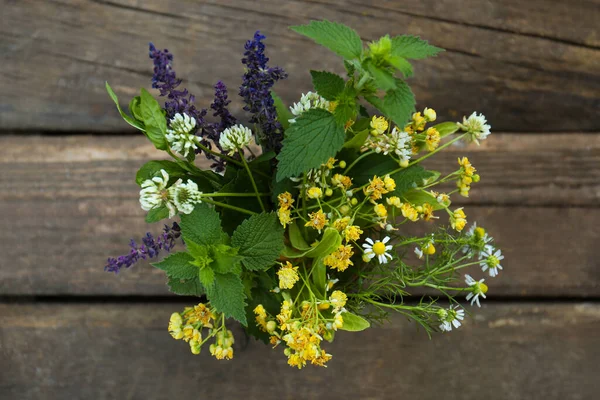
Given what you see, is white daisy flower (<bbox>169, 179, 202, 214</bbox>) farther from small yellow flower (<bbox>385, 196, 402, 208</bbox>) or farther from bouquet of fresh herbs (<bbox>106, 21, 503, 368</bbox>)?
small yellow flower (<bbox>385, 196, 402, 208</bbox>)

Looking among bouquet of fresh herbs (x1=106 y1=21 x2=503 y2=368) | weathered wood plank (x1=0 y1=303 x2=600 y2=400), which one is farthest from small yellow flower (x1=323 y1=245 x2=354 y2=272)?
weathered wood plank (x1=0 y1=303 x2=600 y2=400)

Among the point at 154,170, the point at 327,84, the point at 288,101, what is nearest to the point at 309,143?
the point at 327,84

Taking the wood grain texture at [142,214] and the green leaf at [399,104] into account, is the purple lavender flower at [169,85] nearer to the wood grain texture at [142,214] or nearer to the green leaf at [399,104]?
the green leaf at [399,104]

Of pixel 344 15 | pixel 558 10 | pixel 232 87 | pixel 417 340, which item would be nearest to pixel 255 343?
pixel 417 340

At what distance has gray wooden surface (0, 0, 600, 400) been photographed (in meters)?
0.72

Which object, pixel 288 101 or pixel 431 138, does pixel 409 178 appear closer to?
pixel 431 138

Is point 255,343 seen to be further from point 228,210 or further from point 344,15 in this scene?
point 344,15

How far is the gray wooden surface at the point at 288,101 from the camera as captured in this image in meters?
0.72

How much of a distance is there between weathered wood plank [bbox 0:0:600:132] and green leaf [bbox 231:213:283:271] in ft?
1.06

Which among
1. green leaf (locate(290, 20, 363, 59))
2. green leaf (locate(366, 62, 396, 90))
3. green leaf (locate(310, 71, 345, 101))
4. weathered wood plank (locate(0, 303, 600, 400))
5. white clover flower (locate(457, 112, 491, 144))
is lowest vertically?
weathered wood plank (locate(0, 303, 600, 400))

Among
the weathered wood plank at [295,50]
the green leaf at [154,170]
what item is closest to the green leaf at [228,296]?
the green leaf at [154,170]

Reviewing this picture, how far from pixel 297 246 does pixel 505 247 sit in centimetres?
37

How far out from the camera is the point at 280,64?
0.72 m

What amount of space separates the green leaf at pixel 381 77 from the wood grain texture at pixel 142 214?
1.21ft
